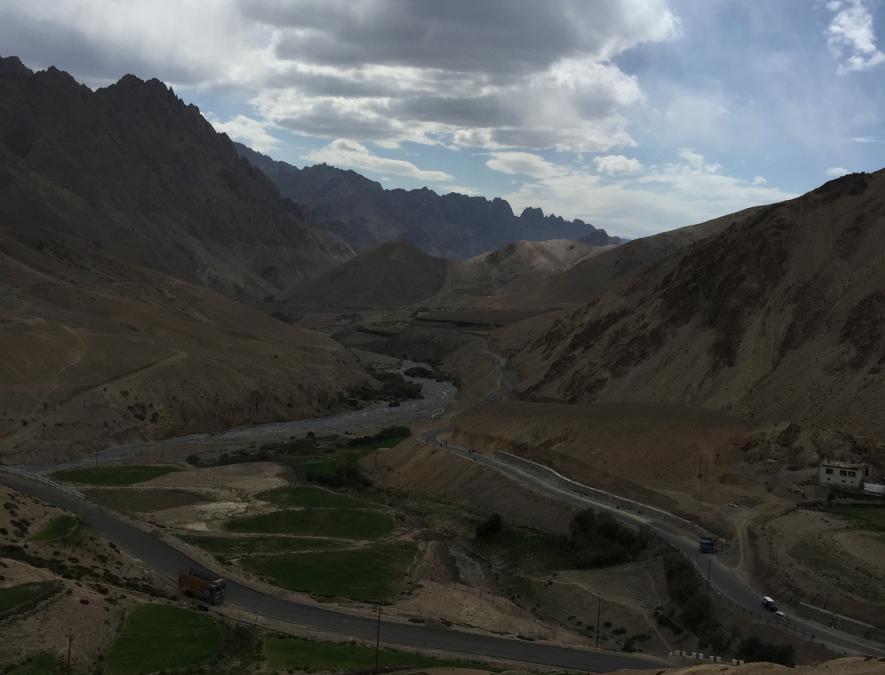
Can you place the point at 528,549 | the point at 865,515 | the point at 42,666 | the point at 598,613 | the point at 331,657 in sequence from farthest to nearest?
the point at 528,549 → the point at 865,515 → the point at 598,613 → the point at 331,657 → the point at 42,666

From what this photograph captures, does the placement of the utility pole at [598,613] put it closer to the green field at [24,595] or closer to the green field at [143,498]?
the green field at [24,595]

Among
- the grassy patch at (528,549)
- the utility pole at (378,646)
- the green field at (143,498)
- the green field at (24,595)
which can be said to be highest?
the green field at (24,595)

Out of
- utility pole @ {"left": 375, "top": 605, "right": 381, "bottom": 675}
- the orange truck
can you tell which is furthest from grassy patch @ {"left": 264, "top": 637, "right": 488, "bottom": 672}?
the orange truck

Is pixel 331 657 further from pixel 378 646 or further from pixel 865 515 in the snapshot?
pixel 865 515

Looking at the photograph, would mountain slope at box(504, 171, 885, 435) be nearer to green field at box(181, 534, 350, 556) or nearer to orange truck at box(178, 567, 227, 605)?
green field at box(181, 534, 350, 556)

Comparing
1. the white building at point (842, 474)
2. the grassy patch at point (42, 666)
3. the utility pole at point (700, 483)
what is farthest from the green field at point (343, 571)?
the white building at point (842, 474)

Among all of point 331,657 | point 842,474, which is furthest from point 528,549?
point 331,657

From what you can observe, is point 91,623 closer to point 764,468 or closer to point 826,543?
point 826,543

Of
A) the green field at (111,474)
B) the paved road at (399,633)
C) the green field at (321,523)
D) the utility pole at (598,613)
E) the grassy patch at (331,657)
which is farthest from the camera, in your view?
the green field at (111,474)
